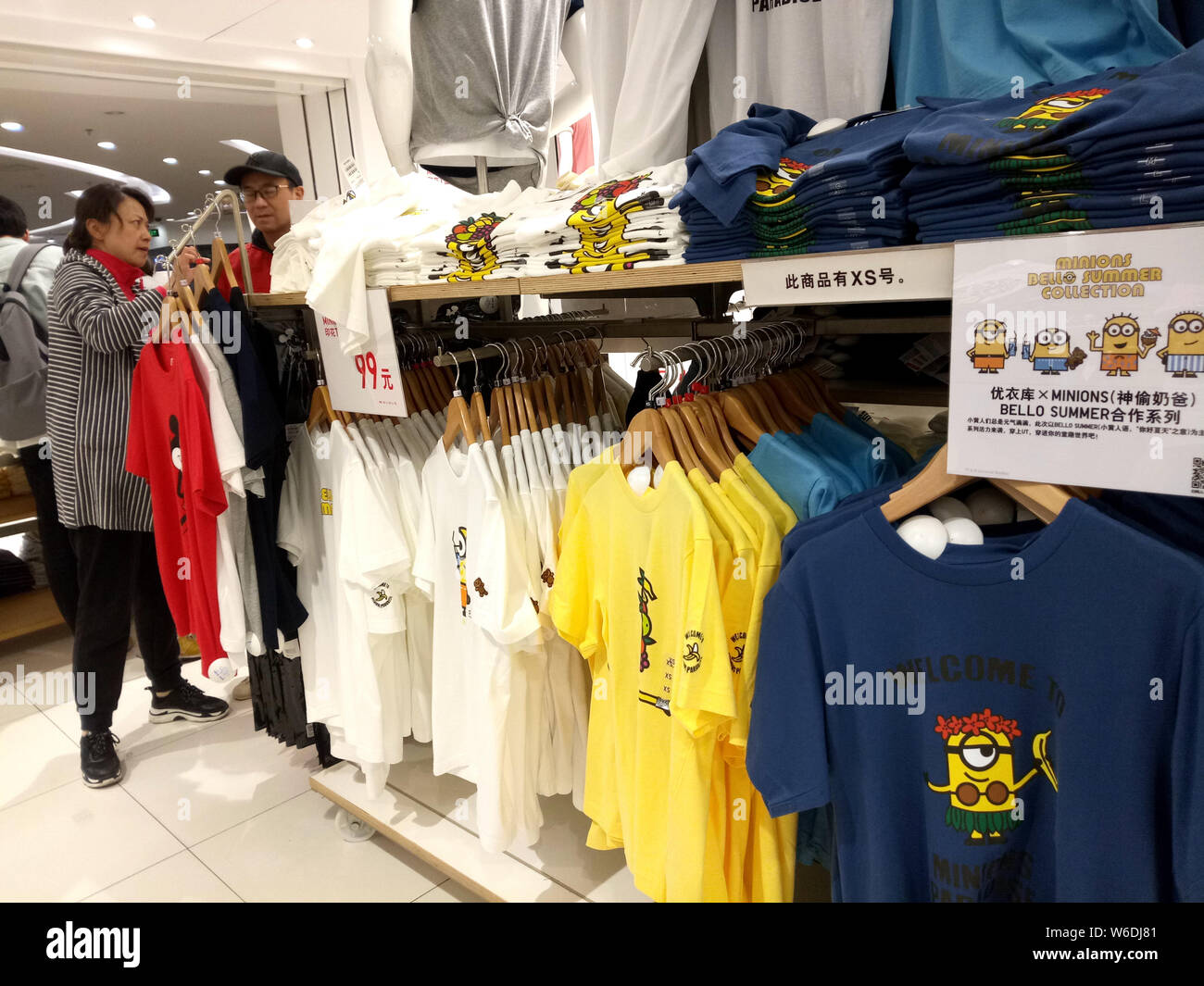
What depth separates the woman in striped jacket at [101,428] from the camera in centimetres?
242

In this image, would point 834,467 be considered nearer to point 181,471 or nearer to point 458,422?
point 458,422

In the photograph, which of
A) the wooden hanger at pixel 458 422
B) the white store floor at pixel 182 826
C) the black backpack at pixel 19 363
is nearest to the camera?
the wooden hanger at pixel 458 422

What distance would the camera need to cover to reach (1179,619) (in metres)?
0.88

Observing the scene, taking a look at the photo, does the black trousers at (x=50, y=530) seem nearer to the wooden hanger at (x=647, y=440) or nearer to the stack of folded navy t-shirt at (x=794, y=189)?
the wooden hanger at (x=647, y=440)

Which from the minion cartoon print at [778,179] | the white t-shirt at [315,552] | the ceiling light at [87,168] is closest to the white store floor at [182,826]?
the white t-shirt at [315,552]

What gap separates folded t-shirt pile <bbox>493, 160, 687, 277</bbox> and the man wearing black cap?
1.61 m

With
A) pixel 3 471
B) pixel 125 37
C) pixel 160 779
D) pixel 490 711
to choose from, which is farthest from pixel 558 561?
pixel 3 471

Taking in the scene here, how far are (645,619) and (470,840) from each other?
1.08 metres

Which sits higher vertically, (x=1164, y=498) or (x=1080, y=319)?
(x=1080, y=319)

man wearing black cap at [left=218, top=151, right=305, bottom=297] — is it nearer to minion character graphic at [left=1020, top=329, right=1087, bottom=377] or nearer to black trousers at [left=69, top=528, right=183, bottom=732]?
black trousers at [left=69, top=528, right=183, bottom=732]

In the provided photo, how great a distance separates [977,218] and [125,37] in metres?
3.69

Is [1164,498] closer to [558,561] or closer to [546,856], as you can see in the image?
[558,561]

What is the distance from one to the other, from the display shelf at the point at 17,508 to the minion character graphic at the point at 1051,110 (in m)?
4.30

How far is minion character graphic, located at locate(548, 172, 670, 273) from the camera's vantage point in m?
1.31
